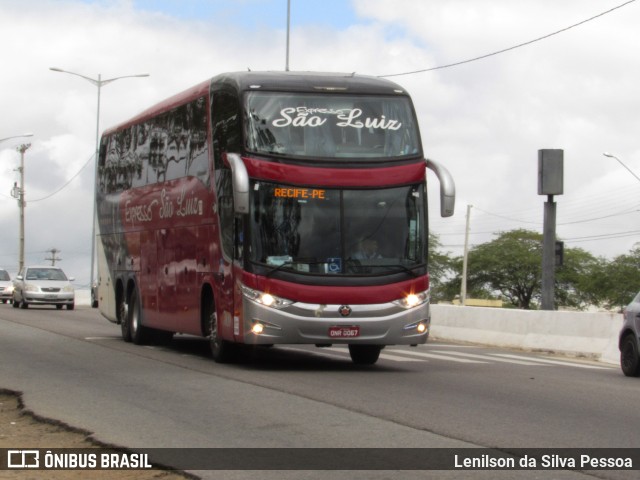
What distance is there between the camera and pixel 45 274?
1791 inches

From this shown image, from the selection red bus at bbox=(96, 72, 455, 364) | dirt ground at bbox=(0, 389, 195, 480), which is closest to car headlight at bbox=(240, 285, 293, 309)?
red bus at bbox=(96, 72, 455, 364)

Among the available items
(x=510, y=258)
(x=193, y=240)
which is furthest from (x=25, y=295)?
(x=510, y=258)

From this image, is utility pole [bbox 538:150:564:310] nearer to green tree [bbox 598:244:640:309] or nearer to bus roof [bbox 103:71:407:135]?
bus roof [bbox 103:71:407:135]

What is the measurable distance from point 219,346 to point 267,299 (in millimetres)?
1962

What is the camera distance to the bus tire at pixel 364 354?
18.3 metres

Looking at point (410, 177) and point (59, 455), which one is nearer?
point (59, 455)

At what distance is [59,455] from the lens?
30.4 feet

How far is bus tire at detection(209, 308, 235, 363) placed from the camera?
17516 millimetres

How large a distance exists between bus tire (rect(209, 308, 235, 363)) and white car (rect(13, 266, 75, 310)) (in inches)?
1069

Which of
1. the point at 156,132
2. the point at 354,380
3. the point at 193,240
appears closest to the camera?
the point at 354,380

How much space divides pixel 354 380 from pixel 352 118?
3.76 m

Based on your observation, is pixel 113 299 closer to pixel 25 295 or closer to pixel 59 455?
pixel 59 455

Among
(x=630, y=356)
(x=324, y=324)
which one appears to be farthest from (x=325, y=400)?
(x=630, y=356)

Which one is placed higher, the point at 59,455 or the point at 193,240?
the point at 193,240
